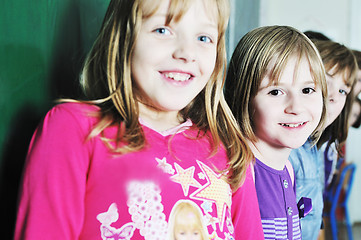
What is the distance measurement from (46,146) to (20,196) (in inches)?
4.1

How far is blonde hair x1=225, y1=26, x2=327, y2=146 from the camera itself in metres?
1.30

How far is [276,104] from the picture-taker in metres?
1.30

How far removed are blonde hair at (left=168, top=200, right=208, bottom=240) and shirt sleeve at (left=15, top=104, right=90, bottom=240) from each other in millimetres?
190

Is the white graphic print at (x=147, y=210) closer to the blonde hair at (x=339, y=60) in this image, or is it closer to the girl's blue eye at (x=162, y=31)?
the girl's blue eye at (x=162, y=31)

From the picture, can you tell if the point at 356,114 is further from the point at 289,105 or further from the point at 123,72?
the point at 123,72

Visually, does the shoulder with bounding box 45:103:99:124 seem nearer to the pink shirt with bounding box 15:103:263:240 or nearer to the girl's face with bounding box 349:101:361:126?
the pink shirt with bounding box 15:103:263:240

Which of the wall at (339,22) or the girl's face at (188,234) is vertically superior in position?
the girl's face at (188,234)

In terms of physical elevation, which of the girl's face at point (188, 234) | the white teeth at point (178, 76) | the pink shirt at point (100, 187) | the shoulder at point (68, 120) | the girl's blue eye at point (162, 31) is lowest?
the girl's face at point (188, 234)

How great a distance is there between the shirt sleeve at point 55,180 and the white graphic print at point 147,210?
10 centimetres

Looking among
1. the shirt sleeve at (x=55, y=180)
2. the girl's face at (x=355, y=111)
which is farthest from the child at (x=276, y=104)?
the girl's face at (x=355, y=111)


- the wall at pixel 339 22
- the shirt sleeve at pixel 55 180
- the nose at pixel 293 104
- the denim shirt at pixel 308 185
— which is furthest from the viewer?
the wall at pixel 339 22

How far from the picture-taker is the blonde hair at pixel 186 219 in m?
0.94

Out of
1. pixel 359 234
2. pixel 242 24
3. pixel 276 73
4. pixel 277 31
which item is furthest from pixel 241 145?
pixel 359 234

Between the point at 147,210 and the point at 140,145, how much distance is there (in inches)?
5.5
